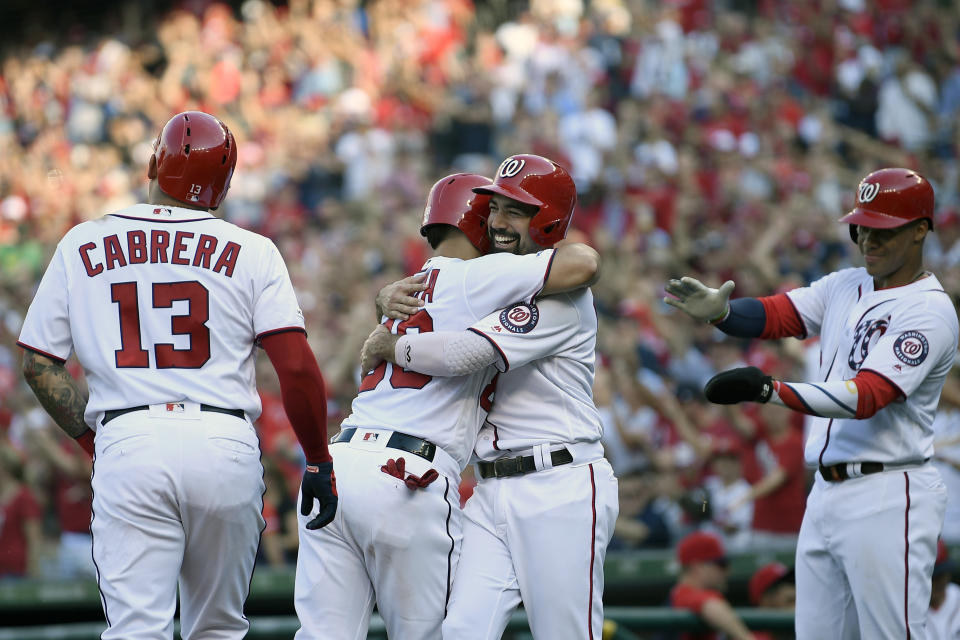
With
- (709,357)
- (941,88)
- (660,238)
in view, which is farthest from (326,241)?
(941,88)

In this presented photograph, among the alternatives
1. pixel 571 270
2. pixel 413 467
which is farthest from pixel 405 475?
pixel 571 270

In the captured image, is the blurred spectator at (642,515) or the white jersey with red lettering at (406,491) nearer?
the white jersey with red lettering at (406,491)

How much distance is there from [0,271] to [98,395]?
38.6 ft

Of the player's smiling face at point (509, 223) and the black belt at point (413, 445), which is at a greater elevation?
the player's smiling face at point (509, 223)

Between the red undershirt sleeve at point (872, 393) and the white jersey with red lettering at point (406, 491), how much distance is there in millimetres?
1300

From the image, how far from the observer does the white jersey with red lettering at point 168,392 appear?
159 inches

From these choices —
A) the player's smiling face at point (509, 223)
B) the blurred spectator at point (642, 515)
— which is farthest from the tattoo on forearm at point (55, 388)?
the blurred spectator at point (642, 515)

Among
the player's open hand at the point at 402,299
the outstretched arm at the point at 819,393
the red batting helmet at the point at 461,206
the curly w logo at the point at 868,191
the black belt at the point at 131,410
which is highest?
the curly w logo at the point at 868,191

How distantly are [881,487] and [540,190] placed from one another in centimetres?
175

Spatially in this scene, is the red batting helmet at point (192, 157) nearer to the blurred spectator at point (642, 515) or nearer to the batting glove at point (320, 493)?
the batting glove at point (320, 493)

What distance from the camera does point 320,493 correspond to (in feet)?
13.6

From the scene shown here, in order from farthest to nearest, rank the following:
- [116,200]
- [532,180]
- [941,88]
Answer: [116,200] < [941,88] < [532,180]

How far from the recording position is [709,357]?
9.91m

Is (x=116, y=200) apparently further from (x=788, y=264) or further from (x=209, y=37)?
(x=788, y=264)
